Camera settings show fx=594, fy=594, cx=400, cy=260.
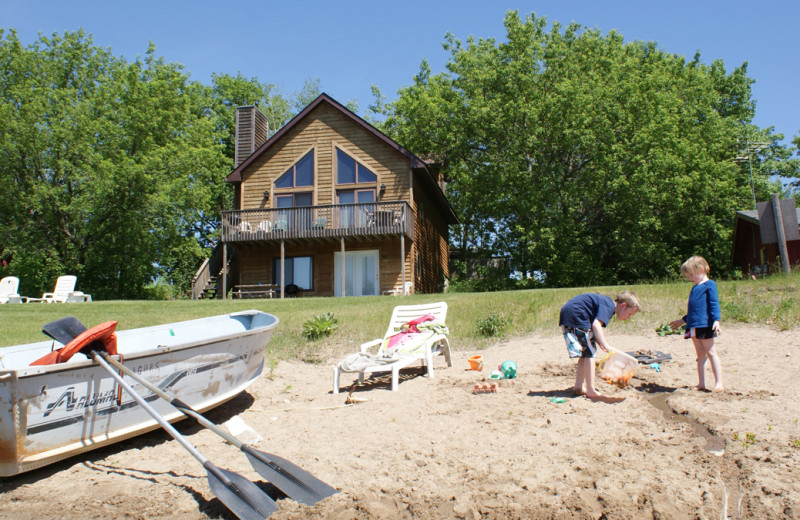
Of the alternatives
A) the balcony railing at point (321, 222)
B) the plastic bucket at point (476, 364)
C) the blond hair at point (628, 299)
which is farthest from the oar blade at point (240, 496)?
the balcony railing at point (321, 222)

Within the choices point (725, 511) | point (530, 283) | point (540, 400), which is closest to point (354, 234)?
point (530, 283)

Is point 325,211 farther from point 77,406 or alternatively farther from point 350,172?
point 77,406

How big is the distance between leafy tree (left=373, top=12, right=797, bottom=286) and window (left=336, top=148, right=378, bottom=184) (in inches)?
245

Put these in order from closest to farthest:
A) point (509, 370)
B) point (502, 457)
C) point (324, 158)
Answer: point (502, 457) < point (509, 370) < point (324, 158)

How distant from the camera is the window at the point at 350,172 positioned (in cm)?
2319

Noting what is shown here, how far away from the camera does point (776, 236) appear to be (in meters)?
11.4

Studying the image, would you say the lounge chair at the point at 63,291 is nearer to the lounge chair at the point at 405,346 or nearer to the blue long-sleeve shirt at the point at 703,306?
the lounge chair at the point at 405,346

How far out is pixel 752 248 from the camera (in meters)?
25.9

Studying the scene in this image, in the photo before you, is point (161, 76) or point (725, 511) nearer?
point (725, 511)

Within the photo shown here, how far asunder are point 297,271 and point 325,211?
2973 millimetres

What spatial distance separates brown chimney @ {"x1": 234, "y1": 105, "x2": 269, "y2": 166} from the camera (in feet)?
86.0

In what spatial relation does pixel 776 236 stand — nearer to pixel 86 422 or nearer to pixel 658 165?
pixel 86 422

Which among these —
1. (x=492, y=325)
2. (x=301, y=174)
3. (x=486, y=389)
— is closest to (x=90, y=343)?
(x=486, y=389)

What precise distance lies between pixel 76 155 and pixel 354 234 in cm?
1439
